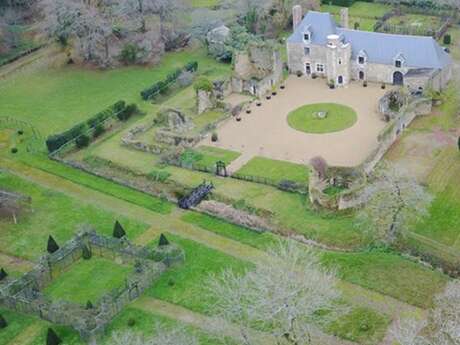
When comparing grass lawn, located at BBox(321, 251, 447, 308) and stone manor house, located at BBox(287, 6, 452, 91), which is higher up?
stone manor house, located at BBox(287, 6, 452, 91)

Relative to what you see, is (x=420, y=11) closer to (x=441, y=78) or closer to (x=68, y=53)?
(x=441, y=78)

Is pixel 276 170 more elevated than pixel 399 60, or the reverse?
pixel 399 60

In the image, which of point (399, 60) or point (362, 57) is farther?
point (362, 57)

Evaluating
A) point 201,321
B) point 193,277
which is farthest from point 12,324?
point 201,321

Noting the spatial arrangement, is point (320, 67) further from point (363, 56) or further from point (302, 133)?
point (302, 133)

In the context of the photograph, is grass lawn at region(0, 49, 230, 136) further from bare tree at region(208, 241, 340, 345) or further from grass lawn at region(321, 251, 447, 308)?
bare tree at region(208, 241, 340, 345)

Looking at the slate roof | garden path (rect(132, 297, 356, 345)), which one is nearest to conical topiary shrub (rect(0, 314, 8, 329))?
garden path (rect(132, 297, 356, 345))

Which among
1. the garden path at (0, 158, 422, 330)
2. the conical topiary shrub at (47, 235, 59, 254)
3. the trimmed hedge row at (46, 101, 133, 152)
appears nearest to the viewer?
the garden path at (0, 158, 422, 330)

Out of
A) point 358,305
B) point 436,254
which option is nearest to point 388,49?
point 436,254
